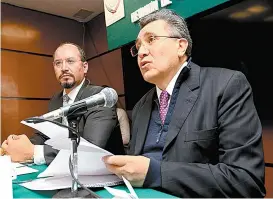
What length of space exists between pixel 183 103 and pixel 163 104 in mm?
145

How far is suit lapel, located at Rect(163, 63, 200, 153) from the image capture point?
91 centimetres

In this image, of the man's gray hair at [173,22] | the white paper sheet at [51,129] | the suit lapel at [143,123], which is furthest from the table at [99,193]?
the man's gray hair at [173,22]

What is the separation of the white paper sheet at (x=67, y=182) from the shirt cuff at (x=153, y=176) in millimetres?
97

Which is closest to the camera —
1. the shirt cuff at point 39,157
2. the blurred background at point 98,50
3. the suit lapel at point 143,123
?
the suit lapel at point 143,123

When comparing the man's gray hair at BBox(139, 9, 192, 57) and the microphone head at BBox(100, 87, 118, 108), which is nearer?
the microphone head at BBox(100, 87, 118, 108)

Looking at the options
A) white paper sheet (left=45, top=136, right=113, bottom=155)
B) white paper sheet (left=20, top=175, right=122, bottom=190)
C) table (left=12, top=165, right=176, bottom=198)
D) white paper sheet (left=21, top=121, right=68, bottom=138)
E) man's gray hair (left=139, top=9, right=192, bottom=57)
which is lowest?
table (left=12, top=165, right=176, bottom=198)

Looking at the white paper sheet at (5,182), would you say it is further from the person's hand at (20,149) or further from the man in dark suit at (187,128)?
the person's hand at (20,149)

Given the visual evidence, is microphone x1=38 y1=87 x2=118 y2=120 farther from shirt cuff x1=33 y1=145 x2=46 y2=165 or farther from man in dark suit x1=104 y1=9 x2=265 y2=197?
shirt cuff x1=33 y1=145 x2=46 y2=165

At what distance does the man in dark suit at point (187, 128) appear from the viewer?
0.73m

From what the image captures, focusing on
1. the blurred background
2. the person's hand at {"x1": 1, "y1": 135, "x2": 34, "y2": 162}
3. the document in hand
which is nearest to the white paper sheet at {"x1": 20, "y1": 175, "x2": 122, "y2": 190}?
the document in hand

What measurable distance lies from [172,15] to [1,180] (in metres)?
0.90

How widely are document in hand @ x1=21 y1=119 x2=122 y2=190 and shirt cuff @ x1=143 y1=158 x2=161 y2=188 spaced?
10 cm

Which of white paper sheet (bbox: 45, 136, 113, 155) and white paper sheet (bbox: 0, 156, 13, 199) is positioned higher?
white paper sheet (bbox: 45, 136, 113, 155)

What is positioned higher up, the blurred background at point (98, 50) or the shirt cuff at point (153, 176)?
the blurred background at point (98, 50)
